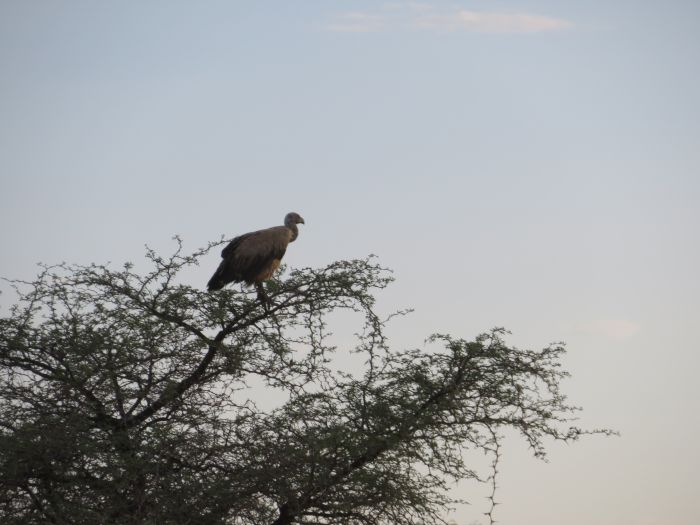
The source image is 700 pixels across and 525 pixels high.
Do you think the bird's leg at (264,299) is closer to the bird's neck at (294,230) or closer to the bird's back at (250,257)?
the bird's back at (250,257)

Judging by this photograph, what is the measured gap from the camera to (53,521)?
311 inches

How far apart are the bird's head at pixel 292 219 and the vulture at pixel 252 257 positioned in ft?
2.40

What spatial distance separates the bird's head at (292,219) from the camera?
12.4 m

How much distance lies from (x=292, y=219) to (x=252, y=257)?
1693 mm

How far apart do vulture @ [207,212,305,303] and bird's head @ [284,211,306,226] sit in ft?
2.40

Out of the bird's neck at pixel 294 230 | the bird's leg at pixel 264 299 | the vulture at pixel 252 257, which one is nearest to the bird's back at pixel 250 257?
the vulture at pixel 252 257

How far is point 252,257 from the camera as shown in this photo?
1084cm

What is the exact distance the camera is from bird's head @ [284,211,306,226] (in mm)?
12406

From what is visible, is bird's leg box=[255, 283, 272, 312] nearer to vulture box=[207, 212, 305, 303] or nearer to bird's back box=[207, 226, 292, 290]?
vulture box=[207, 212, 305, 303]

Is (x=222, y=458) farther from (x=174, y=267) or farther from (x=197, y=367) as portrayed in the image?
(x=174, y=267)

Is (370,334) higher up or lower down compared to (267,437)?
higher up

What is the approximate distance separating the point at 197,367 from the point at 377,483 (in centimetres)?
207

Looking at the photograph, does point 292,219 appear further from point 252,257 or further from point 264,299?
point 264,299

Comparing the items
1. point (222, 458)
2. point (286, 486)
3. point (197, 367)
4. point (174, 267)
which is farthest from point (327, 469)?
point (174, 267)
